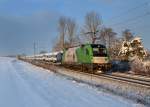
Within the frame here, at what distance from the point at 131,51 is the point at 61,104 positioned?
140 feet

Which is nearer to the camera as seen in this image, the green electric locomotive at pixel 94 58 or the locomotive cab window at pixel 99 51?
the green electric locomotive at pixel 94 58

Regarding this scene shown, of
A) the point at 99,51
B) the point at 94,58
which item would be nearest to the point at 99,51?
the point at 99,51

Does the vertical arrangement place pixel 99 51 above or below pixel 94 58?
above

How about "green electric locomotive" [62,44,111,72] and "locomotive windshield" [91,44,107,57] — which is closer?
"green electric locomotive" [62,44,111,72]

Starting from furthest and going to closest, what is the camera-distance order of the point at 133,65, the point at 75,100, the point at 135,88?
the point at 133,65 → the point at 135,88 → the point at 75,100

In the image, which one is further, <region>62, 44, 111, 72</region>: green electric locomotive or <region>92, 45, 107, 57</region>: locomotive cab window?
<region>92, 45, 107, 57</region>: locomotive cab window

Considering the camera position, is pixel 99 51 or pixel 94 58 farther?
pixel 99 51

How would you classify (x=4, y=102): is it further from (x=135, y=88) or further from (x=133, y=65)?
(x=133, y=65)

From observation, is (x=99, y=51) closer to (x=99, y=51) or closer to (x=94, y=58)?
(x=99, y=51)

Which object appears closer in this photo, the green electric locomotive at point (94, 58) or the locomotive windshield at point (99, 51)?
the green electric locomotive at point (94, 58)

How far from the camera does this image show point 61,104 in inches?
477

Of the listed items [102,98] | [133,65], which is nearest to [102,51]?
[133,65]

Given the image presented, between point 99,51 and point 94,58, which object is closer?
point 94,58

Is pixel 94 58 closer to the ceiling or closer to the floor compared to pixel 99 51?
closer to the floor
